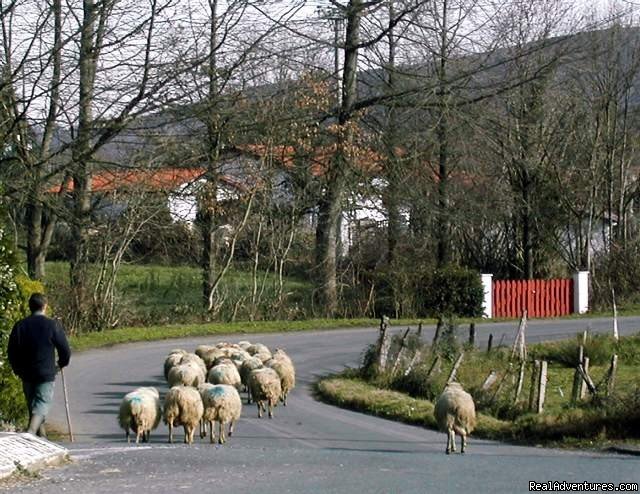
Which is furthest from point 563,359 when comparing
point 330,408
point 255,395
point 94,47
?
point 94,47

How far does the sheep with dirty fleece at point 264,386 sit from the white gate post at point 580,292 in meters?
26.7

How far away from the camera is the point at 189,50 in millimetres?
25094

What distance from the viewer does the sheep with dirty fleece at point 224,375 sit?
→ 18.5 metres

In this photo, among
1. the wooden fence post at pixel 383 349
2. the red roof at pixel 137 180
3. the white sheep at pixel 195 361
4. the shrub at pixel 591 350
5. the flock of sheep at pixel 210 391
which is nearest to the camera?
the flock of sheep at pixel 210 391

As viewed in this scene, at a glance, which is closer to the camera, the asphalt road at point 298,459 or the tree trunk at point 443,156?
the asphalt road at point 298,459

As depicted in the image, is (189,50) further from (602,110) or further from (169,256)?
(602,110)

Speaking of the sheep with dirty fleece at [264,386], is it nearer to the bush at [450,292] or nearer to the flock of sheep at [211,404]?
the flock of sheep at [211,404]

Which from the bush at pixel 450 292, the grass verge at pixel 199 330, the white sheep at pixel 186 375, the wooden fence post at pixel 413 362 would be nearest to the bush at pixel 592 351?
the wooden fence post at pixel 413 362

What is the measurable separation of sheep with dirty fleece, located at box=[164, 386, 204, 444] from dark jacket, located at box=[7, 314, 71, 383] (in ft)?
6.04

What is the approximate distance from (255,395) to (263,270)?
2083 cm

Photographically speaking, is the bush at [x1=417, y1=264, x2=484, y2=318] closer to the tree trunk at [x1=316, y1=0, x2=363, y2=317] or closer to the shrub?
the tree trunk at [x1=316, y1=0, x2=363, y2=317]

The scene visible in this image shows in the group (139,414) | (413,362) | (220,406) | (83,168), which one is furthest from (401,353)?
(83,168)

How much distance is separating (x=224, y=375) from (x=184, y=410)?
3478mm

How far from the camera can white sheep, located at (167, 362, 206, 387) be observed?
18109mm
